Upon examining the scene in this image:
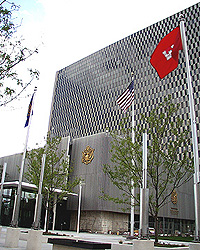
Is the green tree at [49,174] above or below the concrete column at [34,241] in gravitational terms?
above

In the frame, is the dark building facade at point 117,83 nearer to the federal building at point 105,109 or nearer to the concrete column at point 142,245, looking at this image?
the federal building at point 105,109

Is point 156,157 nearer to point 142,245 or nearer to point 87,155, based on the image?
point 142,245

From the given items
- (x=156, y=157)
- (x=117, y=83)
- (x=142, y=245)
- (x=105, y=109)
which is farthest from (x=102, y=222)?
(x=117, y=83)

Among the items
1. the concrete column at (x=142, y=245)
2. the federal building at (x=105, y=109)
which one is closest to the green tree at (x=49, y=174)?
the federal building at (x=105, y=109)

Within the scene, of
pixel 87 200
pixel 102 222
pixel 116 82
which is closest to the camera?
pixel 102 222

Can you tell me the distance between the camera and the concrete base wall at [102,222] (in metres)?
41.8

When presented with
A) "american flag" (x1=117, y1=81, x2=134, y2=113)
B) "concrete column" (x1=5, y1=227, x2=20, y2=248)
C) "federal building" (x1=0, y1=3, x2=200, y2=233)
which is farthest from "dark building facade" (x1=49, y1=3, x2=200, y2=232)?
"concrete column" (x1=5, y1=227, x2=20, y2=248)

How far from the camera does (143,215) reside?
36.1 feet

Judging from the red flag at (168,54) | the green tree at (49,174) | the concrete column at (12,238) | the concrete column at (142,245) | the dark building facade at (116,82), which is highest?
the dark building facade at (116,82)

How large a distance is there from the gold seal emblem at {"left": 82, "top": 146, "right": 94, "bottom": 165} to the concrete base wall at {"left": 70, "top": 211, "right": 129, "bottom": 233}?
779 cm

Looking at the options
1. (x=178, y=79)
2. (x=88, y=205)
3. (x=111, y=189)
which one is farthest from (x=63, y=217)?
(x=178, y=79)

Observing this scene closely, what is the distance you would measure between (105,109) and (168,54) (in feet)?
276

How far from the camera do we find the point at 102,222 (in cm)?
4184

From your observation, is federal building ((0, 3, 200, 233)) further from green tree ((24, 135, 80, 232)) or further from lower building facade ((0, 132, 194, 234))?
green tree ((24, 135, 80, 232))
